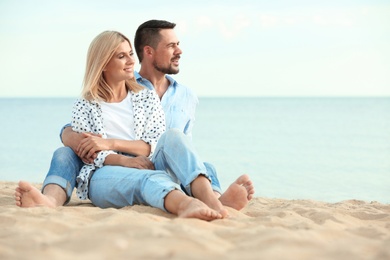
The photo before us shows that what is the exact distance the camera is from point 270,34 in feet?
97.8

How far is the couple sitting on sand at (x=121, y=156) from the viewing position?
11.3 feet

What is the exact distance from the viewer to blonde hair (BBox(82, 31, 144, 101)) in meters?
3.99

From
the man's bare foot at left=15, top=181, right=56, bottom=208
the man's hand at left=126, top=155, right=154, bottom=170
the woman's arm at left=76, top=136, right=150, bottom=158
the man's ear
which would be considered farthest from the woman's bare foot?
the man's ear

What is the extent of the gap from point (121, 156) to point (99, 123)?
11.3 inches

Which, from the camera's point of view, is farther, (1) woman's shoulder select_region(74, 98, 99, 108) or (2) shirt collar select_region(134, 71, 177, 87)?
(2) shirt collar select_region(134, 71, 177, 87)

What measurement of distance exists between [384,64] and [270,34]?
6.60m

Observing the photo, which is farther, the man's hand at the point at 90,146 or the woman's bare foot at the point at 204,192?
the man's hand at the point at 90,146

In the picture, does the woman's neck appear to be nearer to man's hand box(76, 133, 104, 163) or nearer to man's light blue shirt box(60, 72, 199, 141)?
man's hand box(76, 133, 104, 163)

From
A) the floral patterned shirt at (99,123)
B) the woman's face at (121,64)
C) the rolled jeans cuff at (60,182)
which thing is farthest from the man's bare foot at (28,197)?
the woman's face at (121,64)

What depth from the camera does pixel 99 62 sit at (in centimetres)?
400

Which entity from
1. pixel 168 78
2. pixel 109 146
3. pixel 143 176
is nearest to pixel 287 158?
pixel 168 78

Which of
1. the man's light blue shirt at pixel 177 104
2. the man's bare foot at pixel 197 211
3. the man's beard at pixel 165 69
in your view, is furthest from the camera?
the man's beard at pixel 165 69

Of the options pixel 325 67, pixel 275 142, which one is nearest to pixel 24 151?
pixel 275 142

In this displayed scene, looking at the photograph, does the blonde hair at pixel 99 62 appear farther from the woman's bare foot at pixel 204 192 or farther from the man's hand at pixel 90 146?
the woman's bare foot at pixel 204 192
